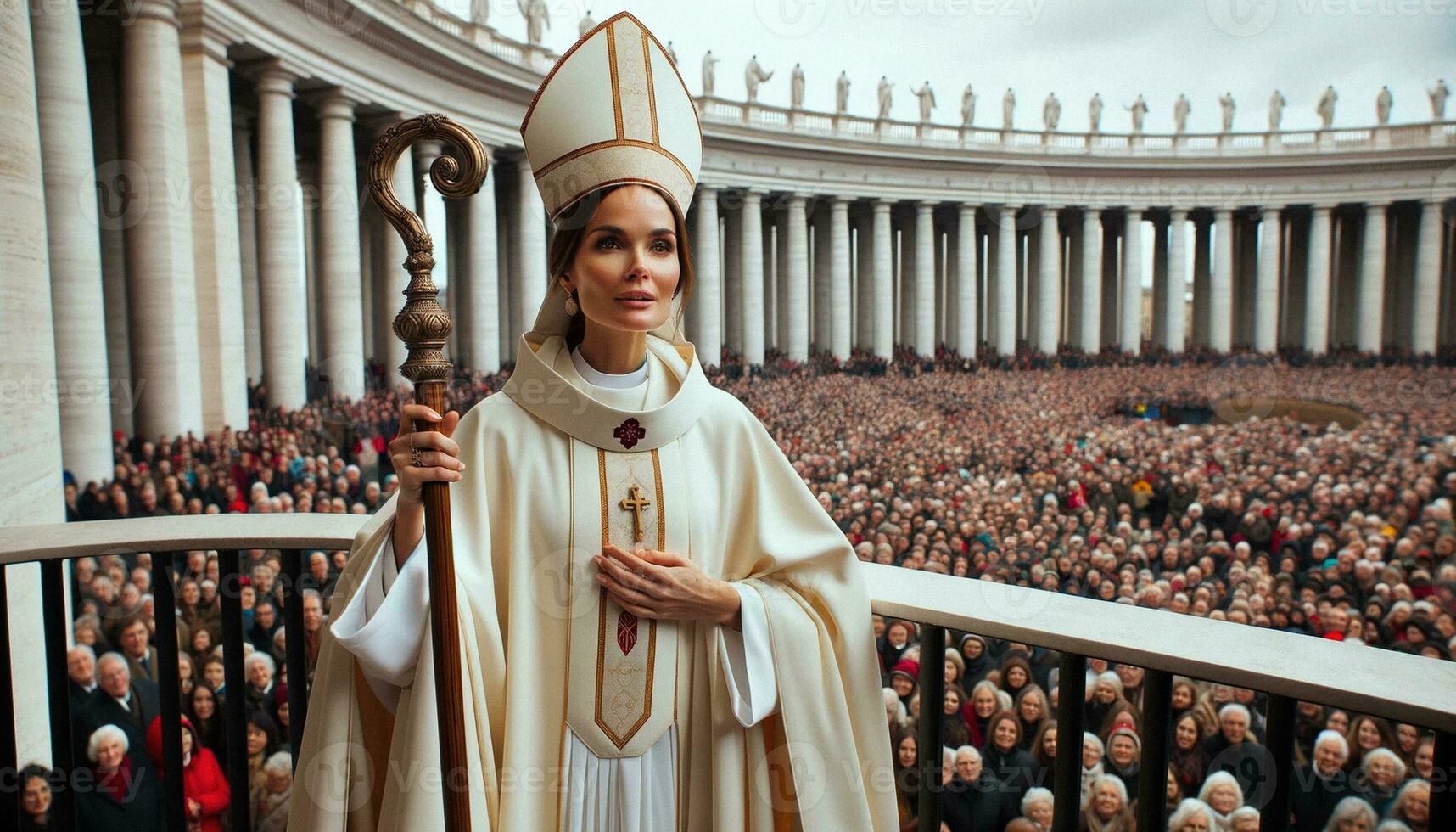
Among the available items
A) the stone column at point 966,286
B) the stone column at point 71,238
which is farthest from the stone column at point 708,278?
the stone column at point 71,238

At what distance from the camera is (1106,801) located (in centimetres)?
451

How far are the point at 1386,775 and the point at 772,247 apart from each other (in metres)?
42.5

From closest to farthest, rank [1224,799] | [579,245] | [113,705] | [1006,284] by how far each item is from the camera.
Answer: [579,245] < [1224,799] < [113,705] < [1006,284]

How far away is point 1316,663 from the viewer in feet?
7.84

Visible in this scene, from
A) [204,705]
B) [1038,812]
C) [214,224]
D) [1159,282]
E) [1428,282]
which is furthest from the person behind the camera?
[1159,282]

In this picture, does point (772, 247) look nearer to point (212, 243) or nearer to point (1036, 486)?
point (1036, 486)

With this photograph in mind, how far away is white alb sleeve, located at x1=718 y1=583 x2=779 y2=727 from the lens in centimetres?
273

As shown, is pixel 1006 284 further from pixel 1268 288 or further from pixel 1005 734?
pixel 1005 734

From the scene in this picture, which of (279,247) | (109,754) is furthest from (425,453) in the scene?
(279,247)

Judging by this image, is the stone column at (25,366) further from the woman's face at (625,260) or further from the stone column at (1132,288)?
the stone column at (1132,288)

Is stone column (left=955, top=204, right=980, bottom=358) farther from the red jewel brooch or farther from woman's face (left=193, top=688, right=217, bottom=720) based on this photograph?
the red jewel brooch

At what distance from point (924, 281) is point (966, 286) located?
2.39 meters

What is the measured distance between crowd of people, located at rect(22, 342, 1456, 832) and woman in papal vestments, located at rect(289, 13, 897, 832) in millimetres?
833

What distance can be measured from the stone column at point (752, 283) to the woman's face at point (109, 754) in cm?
3518
